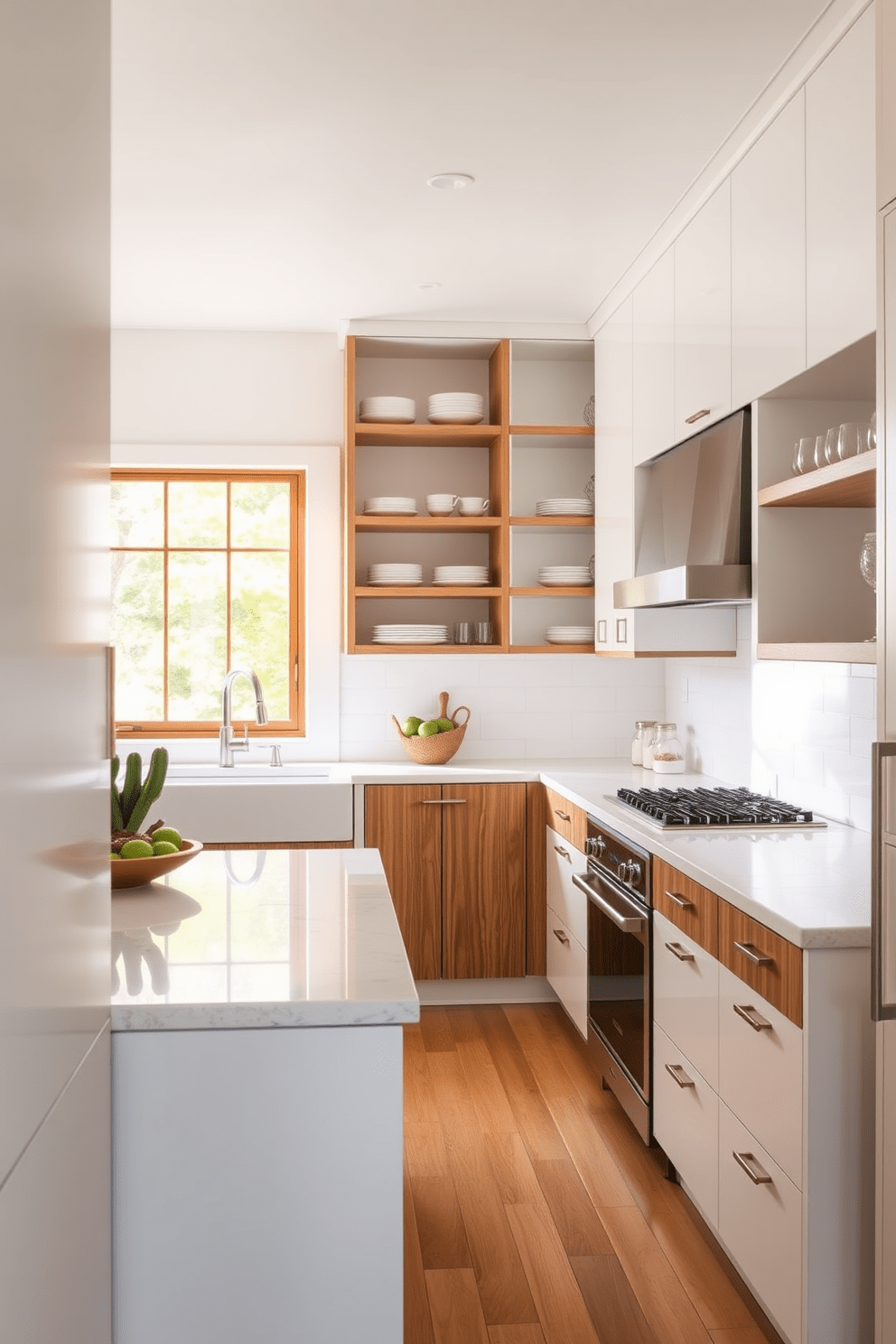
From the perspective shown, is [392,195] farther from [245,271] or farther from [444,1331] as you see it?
[444,1331]

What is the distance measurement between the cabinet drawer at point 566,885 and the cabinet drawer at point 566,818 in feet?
0.09

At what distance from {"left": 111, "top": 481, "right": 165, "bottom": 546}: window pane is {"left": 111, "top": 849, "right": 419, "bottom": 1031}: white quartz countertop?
2.50 metres

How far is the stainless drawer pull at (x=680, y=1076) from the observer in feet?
8.65

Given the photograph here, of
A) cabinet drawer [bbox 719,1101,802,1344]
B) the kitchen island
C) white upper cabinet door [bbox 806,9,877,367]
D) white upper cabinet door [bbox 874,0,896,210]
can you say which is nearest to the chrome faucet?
cabinet drawer [bbox 719,1101,802,1344]

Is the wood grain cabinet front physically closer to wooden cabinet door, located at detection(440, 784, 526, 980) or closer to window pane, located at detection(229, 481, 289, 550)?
wooden cabinet door, located at detection(440, 784, 526, 980)

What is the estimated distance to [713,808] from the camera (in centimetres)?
315

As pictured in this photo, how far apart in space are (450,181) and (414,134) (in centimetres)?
28

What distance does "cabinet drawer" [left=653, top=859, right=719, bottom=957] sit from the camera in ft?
8.09

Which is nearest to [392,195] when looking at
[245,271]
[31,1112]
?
[245,271]

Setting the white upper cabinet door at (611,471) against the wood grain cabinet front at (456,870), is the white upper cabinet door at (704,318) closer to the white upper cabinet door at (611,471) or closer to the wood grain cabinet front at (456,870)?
the white upper cabinet door at (611,471)

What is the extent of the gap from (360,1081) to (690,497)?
225 centimetres

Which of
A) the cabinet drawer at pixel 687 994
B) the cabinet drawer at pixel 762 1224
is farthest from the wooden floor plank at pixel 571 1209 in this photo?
the cabinet drawer at pixel 687 994

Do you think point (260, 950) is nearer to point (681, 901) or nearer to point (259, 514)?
point (681, 901)

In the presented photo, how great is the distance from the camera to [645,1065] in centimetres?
299
